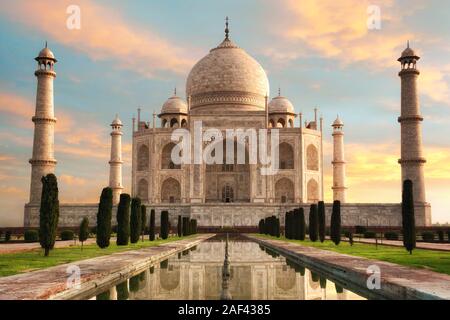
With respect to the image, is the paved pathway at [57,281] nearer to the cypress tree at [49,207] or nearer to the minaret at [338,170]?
the cypress tree at [49,207]

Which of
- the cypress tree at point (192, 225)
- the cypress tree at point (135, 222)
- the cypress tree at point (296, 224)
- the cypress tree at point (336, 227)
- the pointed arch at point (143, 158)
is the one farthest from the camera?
the pointed arch at point (143, 158)

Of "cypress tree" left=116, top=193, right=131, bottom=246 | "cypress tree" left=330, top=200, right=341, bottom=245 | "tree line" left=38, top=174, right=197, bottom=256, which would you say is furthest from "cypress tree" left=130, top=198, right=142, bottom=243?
"cypress tree" left=330, top=200, right=341, bottom=245

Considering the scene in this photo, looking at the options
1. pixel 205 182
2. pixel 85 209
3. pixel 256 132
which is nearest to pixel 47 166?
pixel 85 209

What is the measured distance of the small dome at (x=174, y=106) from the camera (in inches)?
1581

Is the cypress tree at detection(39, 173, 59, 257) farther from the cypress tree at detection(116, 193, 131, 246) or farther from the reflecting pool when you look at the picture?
the reflecting pool

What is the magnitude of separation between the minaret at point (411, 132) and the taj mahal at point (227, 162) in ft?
0.17

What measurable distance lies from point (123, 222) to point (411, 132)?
60.9 feet

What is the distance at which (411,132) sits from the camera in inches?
1108

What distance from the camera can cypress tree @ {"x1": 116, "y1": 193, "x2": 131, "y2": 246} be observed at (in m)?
15.7

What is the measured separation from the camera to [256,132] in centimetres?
3531

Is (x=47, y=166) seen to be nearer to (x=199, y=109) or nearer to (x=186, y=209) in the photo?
(x=186, y=209)

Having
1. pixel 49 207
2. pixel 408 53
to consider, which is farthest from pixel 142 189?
pixel 49 207

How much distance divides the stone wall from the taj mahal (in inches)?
2.3

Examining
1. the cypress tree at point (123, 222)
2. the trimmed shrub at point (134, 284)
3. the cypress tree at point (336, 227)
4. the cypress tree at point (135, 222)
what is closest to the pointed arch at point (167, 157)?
the cypress tree at point (135, 222)
